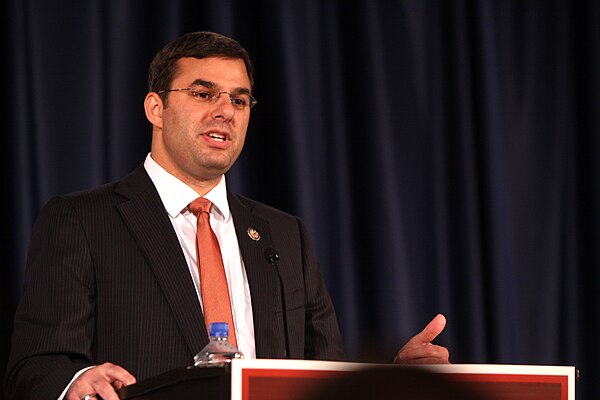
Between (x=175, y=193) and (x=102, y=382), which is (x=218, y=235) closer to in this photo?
(x=175, y=193)

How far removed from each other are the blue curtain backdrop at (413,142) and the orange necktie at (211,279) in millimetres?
846

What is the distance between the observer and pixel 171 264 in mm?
2529

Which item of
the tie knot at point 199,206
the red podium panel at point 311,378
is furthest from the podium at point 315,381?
the tie knot at point 199,206

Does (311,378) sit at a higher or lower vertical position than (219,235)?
lower

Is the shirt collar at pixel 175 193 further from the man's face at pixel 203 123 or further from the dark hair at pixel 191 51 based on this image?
the dark hair at pixel 191 51

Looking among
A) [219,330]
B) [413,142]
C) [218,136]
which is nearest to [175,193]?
[218,136]

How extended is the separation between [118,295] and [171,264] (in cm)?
16

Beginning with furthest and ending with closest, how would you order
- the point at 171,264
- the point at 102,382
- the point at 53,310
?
the point at 171,264 < the point at 53,310 < the point at 102,382

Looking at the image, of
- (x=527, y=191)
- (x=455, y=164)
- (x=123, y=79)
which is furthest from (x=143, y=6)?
(x=527, y=191)

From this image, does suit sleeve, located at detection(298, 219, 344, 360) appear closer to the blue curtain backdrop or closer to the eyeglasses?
the eyeglasses

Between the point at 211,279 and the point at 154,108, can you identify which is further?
the point at 154,108

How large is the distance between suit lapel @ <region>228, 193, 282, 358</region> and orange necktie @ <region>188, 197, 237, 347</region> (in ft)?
0.27

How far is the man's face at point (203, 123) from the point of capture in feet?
9.12

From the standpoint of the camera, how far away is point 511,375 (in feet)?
4.80
